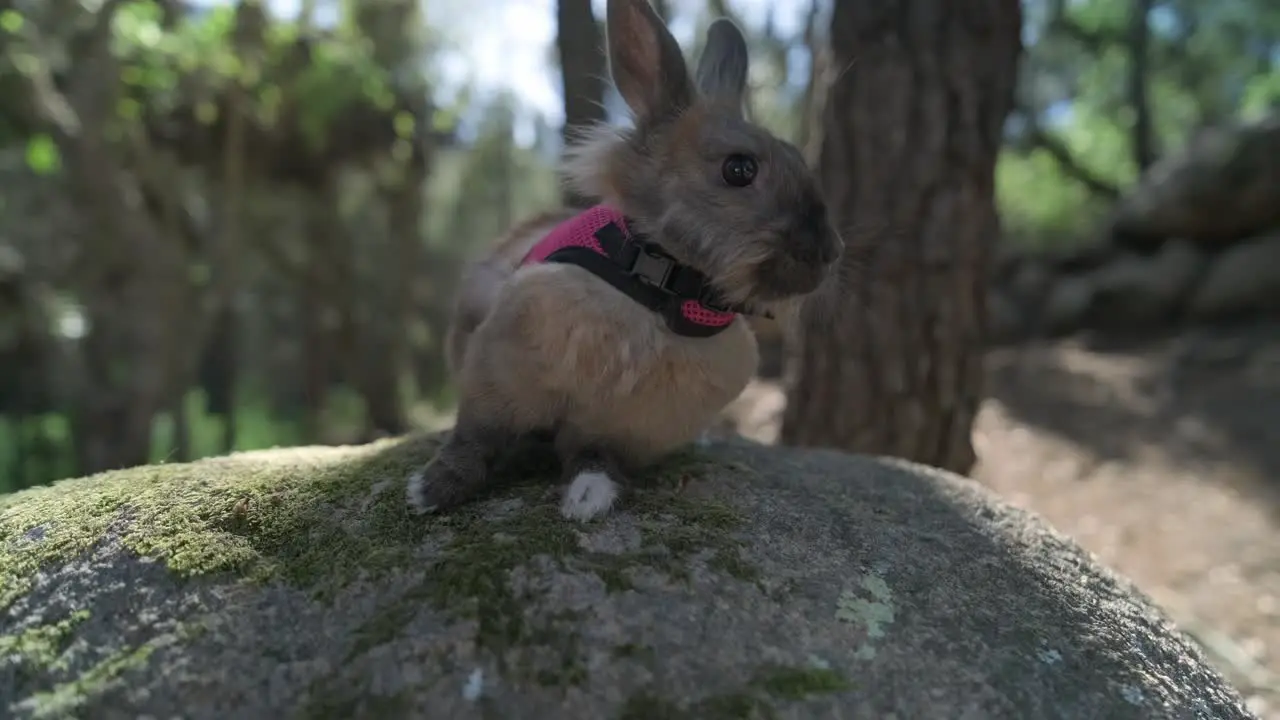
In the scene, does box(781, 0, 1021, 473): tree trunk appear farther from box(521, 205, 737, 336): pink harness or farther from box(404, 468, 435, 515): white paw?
box(404, 468, 435, 515): white paw

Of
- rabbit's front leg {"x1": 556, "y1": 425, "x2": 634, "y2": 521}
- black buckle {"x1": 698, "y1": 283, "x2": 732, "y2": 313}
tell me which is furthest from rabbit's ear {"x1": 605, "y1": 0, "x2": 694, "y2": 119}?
rabbit's front leg {"x1": 556, "y1": 425, "x2": 634, "y2": 521}

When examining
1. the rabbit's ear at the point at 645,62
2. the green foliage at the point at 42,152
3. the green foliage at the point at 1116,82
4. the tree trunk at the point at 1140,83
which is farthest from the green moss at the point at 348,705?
the tree trunk at the point at 1140,83

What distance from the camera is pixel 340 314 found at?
12.8m

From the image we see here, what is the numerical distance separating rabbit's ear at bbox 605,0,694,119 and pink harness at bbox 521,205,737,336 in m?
0.30

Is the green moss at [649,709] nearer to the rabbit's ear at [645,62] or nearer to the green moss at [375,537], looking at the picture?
the green moss at [375,537]

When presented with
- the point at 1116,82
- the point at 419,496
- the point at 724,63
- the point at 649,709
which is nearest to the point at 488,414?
the point at 419,496

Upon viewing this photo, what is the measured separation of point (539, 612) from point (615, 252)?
3.04 feet

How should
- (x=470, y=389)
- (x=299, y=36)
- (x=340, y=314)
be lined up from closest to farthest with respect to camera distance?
(x=470, y=389) → (x=299, y=36) → (x=340, y=314)

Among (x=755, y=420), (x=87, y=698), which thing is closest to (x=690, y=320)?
(x=87, y=698)

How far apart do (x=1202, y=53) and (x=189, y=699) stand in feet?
67.6

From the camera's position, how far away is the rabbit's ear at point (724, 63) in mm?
2549

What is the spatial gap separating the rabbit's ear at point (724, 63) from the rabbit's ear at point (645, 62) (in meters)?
0.27

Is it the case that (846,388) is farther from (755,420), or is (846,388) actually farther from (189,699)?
(189,699)

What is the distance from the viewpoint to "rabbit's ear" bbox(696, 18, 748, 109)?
2.55 metres
